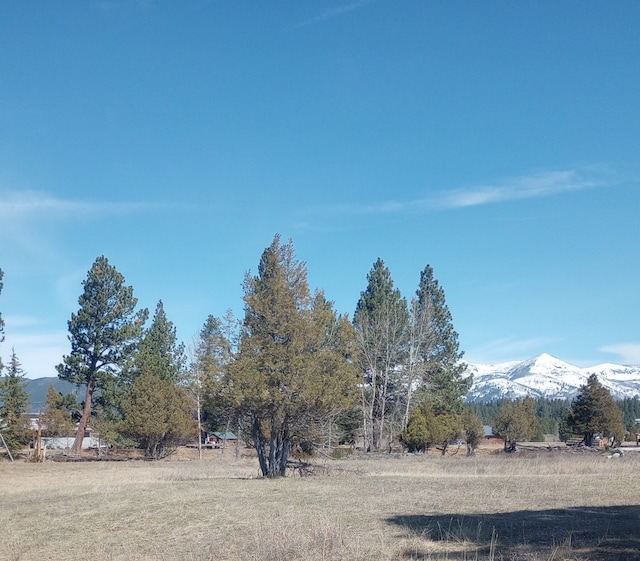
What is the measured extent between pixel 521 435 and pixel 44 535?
62.2 metres

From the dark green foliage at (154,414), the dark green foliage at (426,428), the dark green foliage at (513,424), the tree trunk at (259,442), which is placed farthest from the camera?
the dark green foliage at (513,424)

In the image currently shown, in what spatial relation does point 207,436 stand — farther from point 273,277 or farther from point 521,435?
point 273,277

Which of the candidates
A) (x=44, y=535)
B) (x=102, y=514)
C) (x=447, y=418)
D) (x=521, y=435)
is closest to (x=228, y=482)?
(x=102, y=514)

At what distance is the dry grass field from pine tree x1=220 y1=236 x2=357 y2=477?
12.2 ft

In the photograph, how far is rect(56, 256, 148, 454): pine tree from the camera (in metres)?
52.4

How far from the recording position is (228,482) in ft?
74.9

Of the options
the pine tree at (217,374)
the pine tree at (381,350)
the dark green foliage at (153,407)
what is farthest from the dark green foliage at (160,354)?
the pine tree at (217,374)

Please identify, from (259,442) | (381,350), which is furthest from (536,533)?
(381,350)

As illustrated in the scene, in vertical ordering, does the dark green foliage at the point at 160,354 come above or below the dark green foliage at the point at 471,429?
above

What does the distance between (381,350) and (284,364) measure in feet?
96.2

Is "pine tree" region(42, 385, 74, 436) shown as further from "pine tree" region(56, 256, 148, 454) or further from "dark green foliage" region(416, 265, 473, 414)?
"dark green foliage" region(416, 265, 473, 414)

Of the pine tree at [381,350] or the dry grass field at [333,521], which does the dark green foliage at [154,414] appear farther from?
the dry grass field at [333,521]

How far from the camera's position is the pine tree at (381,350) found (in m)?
52.4

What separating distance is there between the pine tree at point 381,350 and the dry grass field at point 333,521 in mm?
30362
